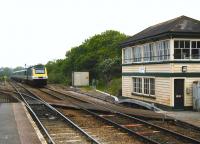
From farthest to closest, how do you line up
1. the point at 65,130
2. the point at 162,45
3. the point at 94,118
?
1. the point at 162,45
2. the point at 94,118
3. the point at 65,130

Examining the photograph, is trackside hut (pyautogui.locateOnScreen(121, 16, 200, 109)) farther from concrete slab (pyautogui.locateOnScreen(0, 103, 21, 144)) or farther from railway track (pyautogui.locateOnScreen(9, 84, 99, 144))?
concrete slab (pyautogui.locateOnScreen(0, 103, 21, 144))

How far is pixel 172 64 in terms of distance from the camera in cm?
2500

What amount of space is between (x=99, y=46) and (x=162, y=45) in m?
40.2

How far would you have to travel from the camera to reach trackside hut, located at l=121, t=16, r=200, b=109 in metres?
24.9

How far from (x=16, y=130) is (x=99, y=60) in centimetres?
4402

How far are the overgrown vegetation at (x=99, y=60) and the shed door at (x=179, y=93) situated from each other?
58.6 ft

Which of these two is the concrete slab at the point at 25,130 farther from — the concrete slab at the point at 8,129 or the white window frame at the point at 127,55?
the white window frame at the point at 127,55

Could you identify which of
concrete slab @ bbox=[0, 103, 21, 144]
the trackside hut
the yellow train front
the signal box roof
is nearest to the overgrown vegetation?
the yellow train front

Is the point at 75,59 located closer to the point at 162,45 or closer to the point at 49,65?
the point at 49,65

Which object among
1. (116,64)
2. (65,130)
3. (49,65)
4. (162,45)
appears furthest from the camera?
(49,65)

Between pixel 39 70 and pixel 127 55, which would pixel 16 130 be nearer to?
pixel 127 55

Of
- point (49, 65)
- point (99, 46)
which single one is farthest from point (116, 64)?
point (49, 65)

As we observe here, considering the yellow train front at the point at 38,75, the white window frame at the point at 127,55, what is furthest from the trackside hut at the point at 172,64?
the yellow train front at the point at 38,75

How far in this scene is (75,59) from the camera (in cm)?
6881
